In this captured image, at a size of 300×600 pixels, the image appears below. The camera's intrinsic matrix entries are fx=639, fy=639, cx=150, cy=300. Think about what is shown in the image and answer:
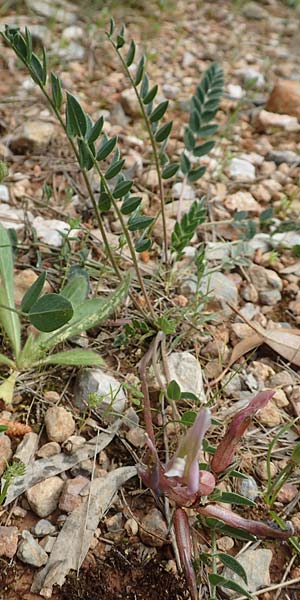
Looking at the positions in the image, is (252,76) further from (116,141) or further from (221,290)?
(116,141)

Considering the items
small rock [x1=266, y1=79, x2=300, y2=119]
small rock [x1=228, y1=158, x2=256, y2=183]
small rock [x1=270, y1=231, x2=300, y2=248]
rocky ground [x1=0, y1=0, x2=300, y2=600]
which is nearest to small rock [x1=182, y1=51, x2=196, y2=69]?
rocky ground [x1=0, y1=0, x2=300, y2=600]

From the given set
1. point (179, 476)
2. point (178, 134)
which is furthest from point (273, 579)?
point (178, 134)

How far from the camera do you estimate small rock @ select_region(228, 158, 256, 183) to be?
8.22 feet

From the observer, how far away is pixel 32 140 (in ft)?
7.95

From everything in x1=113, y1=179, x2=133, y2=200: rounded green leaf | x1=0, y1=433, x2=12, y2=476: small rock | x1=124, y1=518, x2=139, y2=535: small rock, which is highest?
x1=113, y1=179, x2=133, y2=200: rounded green leaf

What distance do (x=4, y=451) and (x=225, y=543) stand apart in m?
0.55

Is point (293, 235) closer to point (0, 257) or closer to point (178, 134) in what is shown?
point (178, 134)

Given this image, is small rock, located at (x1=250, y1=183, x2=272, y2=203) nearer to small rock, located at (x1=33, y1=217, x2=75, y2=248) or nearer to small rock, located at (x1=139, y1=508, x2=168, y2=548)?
small rock, located at (x1=33, y1=217, x2=75, y2=248)

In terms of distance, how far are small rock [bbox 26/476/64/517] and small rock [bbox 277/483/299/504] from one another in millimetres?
524

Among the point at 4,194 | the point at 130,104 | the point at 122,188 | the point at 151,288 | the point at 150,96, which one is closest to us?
the point at 122,188

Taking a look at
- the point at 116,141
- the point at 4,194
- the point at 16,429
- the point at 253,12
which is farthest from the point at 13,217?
the point at 253,12

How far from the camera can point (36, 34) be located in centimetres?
295

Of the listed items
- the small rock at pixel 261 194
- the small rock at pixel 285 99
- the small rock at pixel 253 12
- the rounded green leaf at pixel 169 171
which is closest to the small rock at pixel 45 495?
the rounded green leaf at pixel 169 171

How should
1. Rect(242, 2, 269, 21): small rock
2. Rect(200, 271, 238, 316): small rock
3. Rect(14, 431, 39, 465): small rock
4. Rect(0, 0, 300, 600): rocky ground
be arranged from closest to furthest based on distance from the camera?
Rect(0, 0, 300, 600): rocky ground
Rect(14, 431, 39, 465): small rock
Rect(200, 271, 238, 316): small rock
Rect(242, 2, 269, 21): small rock
